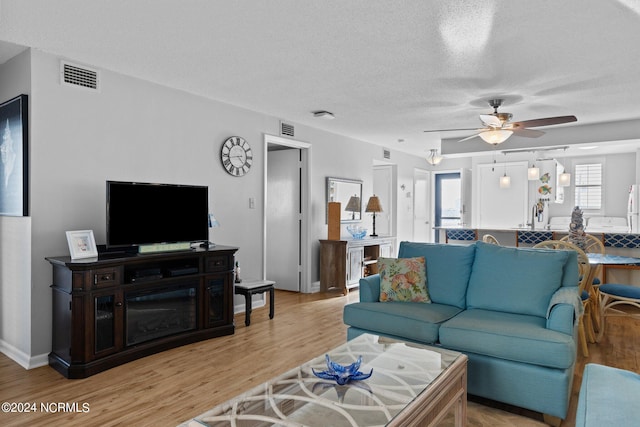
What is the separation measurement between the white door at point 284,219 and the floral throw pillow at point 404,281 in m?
2.91

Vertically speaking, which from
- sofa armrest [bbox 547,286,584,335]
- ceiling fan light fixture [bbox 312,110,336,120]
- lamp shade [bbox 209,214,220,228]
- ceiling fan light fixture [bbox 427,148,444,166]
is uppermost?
ceiling fan light fixture [bbox 312,110,336,120]

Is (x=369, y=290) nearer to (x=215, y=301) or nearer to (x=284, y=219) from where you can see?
(x=215, y=301)

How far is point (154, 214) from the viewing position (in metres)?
3.74

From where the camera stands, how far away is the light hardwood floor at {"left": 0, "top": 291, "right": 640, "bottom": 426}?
2.55 meters

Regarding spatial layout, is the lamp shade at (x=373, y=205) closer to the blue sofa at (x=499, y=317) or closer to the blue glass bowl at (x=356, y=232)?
the blue glass bowl at (x=356, y=232)

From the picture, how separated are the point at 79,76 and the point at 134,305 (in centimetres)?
203

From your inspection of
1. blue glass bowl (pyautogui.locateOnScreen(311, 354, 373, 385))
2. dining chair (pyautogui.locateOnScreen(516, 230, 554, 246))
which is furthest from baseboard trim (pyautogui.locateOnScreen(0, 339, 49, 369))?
dining chair (pyautogui.locateOnScreen(516, 230, 554, 246))

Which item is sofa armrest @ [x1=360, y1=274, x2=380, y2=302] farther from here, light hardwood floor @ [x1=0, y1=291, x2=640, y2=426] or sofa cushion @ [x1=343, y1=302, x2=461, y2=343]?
light hardwood floor @ [x1=0, y1=291, x2=640, y2=426]

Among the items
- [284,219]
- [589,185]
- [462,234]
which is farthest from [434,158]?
[589,185]

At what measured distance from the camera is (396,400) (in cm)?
178

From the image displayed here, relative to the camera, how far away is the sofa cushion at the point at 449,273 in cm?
339

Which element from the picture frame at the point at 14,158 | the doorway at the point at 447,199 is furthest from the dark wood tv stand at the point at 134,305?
the doorway at the point at 447,199

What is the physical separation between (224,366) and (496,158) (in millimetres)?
7407

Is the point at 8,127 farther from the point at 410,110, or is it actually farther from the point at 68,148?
the point at 410,110
